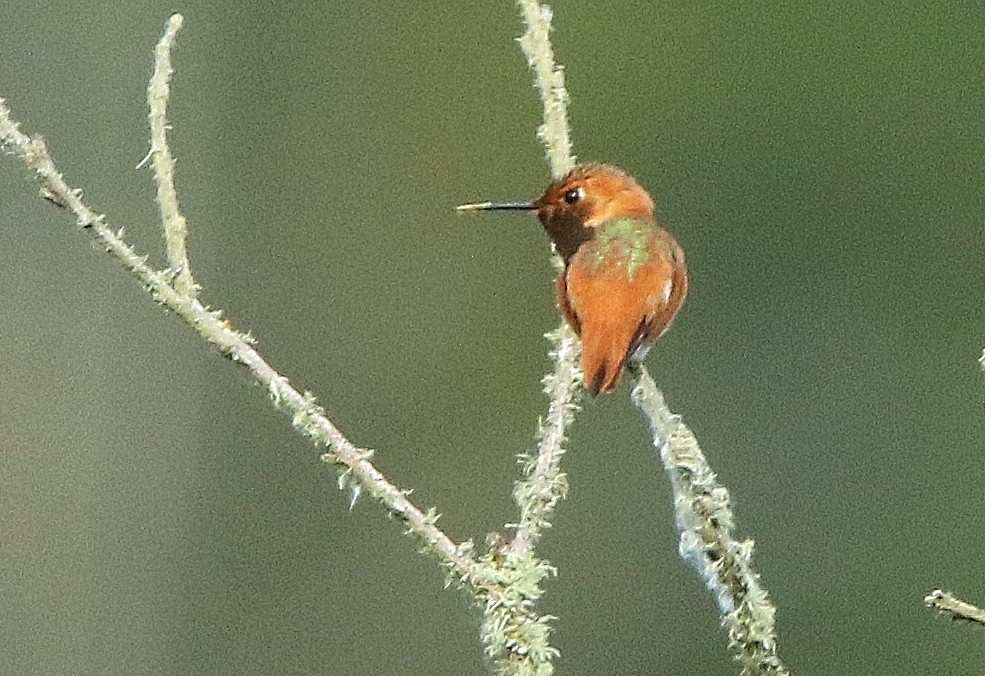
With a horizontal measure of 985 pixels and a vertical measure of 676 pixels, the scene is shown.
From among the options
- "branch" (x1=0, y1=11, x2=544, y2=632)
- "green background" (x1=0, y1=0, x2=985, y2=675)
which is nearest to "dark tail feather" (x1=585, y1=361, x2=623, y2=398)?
"branch" (x1=0, y1=11, x2=544, y2=632)

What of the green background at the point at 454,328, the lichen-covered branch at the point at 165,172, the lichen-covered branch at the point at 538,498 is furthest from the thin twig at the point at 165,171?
the green background at the point at 454,328

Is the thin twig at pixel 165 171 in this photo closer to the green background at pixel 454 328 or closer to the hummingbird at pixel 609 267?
the hummingbird at pixel 609 267

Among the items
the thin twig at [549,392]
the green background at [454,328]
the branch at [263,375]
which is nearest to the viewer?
the branch at [263,375]

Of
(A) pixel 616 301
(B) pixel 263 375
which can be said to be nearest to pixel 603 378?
(A) pixel 616 301

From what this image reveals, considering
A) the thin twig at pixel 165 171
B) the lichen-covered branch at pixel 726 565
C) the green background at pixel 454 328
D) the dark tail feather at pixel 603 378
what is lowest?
the lichen-covered branch at pixel 726 565

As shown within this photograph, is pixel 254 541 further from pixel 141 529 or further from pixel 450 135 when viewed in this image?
pixel 450 135

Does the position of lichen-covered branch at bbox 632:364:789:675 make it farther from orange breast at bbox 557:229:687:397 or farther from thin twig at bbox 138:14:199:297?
thin twig at bbox 138:14:199:297
